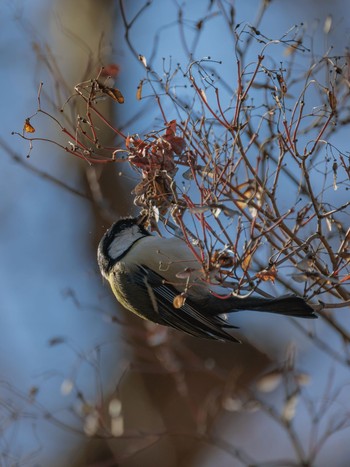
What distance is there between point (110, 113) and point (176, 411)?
7.98 ft

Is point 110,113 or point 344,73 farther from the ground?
point 110,113

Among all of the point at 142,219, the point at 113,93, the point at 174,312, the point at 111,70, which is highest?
the point at 111,70

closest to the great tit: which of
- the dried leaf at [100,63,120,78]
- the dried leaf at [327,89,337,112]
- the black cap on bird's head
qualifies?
the black cap on bird's head

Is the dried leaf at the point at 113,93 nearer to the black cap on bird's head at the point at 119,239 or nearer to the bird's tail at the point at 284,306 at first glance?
the black cap on bird's head at the point at 119,239

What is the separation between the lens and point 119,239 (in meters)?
3.77

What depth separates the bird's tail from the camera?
290cm

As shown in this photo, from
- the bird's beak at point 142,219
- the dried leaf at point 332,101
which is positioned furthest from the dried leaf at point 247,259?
the bird's beak at point 142,219

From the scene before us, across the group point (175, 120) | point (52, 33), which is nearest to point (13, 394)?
point (175, 120)

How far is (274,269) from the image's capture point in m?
2.54

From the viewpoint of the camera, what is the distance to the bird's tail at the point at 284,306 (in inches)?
114

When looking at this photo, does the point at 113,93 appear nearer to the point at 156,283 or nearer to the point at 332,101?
the point at 332,101

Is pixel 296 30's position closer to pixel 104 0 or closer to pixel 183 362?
pixel 183 362

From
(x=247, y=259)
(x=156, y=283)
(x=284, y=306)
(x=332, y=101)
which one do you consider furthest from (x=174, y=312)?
(x=332, y=101)

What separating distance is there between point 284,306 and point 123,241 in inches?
40.7
